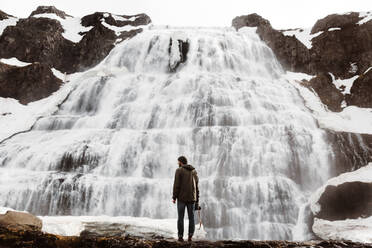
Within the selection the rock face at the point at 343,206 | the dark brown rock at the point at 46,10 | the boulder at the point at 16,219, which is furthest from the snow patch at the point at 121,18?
the boulder at the point at 16,219

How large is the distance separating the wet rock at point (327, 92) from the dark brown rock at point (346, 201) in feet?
59.1

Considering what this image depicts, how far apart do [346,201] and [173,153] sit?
9.47 m

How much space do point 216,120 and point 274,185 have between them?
649 centimetres

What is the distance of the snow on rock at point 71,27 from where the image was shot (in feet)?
159

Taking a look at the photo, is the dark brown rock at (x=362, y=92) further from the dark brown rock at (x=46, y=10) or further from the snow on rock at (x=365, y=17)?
the dark brown rock at (x=46, y=10)

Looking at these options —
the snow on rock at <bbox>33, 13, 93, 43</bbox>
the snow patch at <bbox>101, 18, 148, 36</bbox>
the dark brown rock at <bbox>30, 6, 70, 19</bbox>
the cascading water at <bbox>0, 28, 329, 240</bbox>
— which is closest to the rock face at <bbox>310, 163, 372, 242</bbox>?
the cascading water at <bbox>0, 28, 329, 240</bbox>

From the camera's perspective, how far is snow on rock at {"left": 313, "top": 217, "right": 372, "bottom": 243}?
41.1 ft

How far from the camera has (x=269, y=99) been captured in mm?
25844

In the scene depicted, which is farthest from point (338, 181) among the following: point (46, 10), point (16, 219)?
point (46, 10)

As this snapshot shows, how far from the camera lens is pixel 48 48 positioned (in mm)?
44250

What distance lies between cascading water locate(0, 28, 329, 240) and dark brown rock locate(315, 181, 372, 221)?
190 centimetres

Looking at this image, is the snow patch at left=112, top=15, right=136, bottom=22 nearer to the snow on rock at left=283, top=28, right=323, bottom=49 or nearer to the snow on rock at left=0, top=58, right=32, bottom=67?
the snow on rock at left=0, top=58, right=32, bottom=67

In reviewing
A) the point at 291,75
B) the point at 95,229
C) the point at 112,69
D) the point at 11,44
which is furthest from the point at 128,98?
the point at 11,44

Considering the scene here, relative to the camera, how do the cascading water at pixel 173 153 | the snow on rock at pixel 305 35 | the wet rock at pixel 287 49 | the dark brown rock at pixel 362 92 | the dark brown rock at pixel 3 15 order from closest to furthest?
1. the cascading water at pixel 173 153
2. the dark brown rock at pixel 362 92
3. the wet rock at pixel 287 49
4. the snow on rock at pixel 305 35
5. the dark brown rock at pixel 3 15
